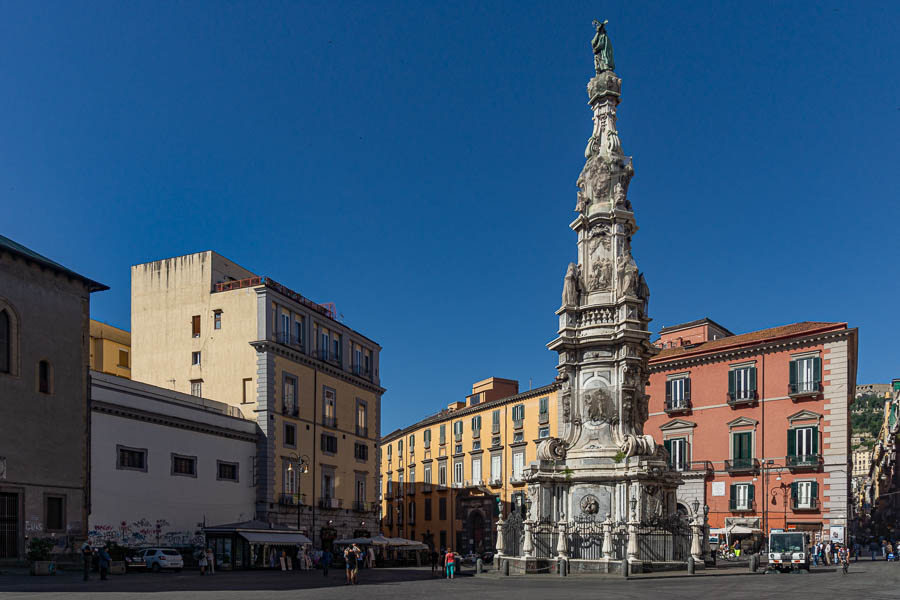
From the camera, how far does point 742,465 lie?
54250mm

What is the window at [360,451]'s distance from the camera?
62447mm

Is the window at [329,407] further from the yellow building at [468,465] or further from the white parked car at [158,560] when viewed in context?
the white parked car at [158,560]

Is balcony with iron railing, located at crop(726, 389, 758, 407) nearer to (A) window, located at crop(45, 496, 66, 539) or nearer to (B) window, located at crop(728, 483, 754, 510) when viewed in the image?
(B) window, located at crop(728, 483, 754, 510)

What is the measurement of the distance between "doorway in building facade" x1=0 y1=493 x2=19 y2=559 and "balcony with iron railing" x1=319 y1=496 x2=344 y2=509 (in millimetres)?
24419

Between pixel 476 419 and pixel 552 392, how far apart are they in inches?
464

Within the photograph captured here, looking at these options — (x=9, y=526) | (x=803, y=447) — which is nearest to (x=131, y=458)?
(x=9, y=526)

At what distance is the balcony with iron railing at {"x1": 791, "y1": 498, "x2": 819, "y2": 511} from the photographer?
50250 millimetres

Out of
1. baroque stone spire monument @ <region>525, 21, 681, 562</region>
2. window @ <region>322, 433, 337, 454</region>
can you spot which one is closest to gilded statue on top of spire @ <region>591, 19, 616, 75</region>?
baroque stone spire monument @ <region>525, 21, 681, 562</region>

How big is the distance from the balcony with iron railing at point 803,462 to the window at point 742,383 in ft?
14.6

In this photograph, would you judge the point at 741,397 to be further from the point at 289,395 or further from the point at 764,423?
the point at 289,395

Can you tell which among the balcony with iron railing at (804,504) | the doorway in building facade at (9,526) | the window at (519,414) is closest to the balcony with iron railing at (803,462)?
the balcony with iron railing at (804,504)

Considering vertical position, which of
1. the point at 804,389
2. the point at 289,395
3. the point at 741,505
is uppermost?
the point at 804,389

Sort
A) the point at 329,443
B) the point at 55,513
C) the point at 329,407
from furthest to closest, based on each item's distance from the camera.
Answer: the point at 329,407 < the point at 329,443 < the point at 55,513

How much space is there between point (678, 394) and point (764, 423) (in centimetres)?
A: 678
